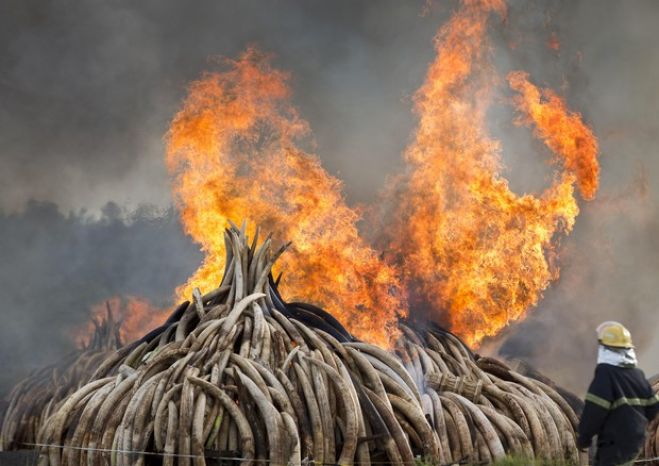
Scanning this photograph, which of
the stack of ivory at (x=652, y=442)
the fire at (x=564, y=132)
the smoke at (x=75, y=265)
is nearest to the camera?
the stack of ivory at (x=652, y=442)

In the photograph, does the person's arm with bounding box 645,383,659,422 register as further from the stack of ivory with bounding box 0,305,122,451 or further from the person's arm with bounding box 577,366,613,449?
the stack of ivory with bounding box 0,305,122,451

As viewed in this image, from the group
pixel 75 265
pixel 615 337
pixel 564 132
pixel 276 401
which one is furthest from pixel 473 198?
pixel 75 265

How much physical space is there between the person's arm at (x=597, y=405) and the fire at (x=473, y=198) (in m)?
14.0

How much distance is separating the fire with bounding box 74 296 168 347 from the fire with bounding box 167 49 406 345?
263 inches

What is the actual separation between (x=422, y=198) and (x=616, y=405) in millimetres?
16712

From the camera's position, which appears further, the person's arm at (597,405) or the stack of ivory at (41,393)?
the stack of ivory at (41,393)

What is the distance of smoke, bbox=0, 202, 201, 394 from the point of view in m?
31.9

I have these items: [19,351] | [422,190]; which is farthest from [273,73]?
[19,351]

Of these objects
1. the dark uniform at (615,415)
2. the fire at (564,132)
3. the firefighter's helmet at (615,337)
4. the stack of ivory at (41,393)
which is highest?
the fire at (564,132)

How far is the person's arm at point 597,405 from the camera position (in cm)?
941

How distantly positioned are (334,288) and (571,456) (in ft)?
28.3

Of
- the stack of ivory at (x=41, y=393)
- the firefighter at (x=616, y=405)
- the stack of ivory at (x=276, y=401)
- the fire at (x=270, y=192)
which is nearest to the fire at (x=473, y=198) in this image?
the fire at (x=270, y=192)

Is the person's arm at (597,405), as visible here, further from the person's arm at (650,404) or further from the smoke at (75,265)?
the smoke at (75,265)

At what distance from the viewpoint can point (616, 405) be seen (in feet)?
31.0
